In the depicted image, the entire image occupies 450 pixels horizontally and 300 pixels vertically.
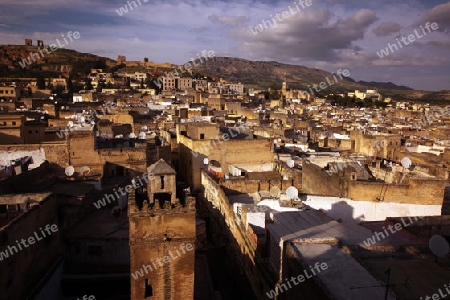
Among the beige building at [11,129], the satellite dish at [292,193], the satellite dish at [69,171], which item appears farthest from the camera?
the beige building at [11,129]

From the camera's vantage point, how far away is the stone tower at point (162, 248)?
967 cm

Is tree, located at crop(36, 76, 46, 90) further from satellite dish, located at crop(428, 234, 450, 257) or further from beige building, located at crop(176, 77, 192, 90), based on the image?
satellite dish, located at crop(428, 234, 450, 257)

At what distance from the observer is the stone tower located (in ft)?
31.7

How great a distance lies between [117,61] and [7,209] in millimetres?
124082

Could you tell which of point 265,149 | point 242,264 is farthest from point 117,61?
point 242,264

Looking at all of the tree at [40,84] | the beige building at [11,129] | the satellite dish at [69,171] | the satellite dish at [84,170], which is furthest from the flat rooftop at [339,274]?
the tree at [40,84]

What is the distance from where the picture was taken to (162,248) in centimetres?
987
